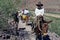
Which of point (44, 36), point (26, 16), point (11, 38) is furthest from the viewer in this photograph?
point (26, 16)

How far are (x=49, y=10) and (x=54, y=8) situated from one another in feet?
4.45

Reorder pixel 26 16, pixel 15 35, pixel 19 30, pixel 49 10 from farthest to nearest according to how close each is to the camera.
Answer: pixel 49 10, pixel 26 16, pixel 19 30, pixel 15 35

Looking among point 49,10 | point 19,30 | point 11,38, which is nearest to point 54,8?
point 49,10

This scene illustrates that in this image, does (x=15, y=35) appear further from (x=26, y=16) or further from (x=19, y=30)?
(x=26, y=16)

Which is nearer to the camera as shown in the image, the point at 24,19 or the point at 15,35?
the point at 15,35

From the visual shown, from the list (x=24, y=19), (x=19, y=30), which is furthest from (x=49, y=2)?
(x=19, y=30)

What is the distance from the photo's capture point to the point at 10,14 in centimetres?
1612

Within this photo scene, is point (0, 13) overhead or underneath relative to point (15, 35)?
overhead

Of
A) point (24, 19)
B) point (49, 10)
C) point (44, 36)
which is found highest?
point (44, 36)

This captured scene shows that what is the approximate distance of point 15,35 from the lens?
15336 millimetres

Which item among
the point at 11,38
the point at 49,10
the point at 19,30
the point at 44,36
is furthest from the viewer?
the point at 49,10

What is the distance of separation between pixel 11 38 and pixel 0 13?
2.11 m

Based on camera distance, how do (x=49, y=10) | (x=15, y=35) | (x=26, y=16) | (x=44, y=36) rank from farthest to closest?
1. (x=49, y=10)
2. (x=26, y=16)
3. (x=15, y=35)
4. (x=44, y=36)

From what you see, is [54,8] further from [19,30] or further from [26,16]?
[19,30]
